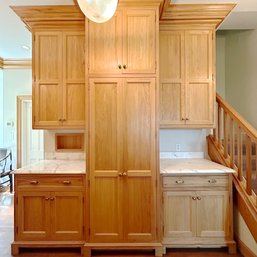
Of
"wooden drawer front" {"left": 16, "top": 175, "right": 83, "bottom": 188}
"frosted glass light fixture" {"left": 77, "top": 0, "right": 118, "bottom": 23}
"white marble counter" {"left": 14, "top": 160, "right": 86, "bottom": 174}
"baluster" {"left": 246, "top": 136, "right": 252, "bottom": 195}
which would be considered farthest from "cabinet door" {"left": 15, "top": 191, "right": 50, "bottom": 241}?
"baluster" {"left": 246, "top": 136, "right": 252, "bottom": 195}

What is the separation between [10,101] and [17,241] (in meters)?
4.29

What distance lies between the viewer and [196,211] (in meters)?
2.96

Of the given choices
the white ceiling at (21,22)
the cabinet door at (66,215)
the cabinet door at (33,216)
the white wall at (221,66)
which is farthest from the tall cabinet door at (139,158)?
the white wall at (221,66)

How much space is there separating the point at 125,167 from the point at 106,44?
1.37 m

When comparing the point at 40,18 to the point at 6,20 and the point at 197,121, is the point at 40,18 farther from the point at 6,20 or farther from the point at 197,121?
the point at 197,121

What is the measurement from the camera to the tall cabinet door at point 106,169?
2902 millimetres

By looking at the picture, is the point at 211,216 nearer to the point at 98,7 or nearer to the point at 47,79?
the point at 98,7

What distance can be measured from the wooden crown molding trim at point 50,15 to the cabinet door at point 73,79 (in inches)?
6.3

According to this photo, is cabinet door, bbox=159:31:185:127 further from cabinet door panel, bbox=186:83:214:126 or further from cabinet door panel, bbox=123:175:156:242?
cabinet door panel, bbox=123:175:156:242

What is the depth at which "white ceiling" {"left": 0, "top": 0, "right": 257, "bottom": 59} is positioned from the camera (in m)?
3.26

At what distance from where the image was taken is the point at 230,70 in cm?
503

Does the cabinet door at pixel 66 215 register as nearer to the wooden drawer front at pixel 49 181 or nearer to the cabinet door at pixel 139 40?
the wooden drawer front at pixel 49 181

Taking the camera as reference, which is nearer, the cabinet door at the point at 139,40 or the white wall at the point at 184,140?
the cabinet door at the point at 139,40

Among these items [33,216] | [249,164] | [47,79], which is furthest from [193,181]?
[47,79]
